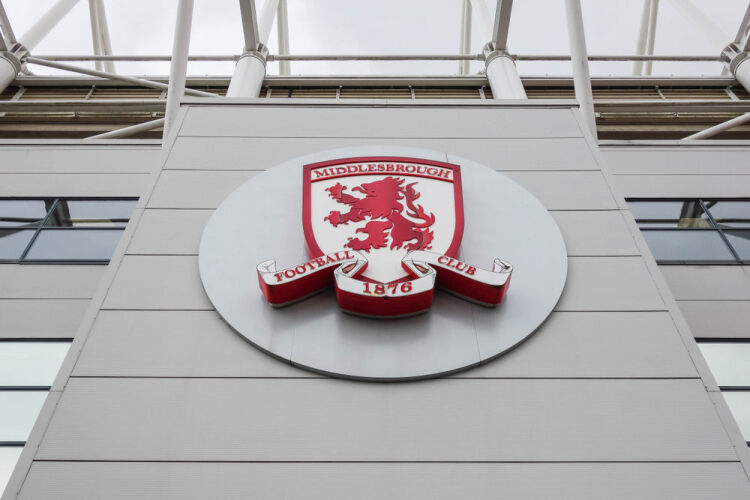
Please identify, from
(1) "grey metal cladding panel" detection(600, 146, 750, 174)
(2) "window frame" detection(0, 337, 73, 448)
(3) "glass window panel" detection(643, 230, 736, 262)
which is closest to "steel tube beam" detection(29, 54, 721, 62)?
(1) "grey metal cladding panel" detection(600, 146, 750, 174)

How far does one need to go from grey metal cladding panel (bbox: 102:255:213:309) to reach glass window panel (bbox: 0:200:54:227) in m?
4.64

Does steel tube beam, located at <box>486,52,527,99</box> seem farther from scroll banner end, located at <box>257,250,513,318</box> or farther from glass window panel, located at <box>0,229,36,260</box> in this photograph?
glass window panel, located at <box>0,229,36,260</box>

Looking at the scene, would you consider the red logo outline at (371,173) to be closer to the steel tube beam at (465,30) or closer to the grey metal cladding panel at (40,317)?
the grey metal cladding panel at (40,317)

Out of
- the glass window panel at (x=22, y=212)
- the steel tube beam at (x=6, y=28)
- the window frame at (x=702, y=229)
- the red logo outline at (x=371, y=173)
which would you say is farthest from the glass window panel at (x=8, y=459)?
the steel tube beam at (x=6, y=28)

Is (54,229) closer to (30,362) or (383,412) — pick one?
(30,362)

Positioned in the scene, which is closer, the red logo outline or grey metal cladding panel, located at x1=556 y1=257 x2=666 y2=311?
grey metal cladding panel, located at x1=556 y1=257 x2=666 y2=311

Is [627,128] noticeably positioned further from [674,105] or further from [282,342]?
[282,342]

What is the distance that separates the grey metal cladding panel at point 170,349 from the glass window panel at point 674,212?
7.22 metres

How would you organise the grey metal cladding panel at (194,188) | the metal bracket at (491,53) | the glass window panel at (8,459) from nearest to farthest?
the glass window panel at (8,459)
the grey metal cladding panel at (194,188)
the metal bracket at (491,53)

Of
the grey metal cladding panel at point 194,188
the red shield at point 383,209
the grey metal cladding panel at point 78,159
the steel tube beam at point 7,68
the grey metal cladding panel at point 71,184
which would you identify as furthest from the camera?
the steel tube beam at point 7,68

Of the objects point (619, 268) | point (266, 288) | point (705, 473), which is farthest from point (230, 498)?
point (619, 268)

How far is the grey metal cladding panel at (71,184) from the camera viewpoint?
990cm

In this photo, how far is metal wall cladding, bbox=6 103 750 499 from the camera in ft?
14.0

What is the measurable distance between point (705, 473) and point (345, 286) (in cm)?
306
